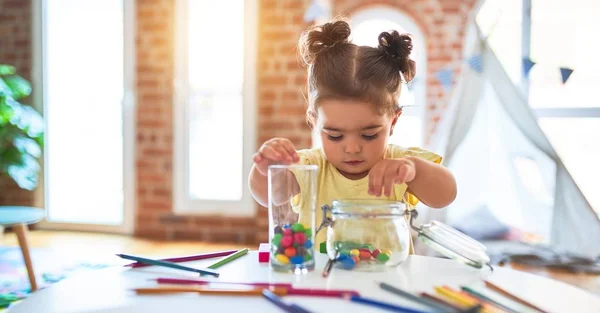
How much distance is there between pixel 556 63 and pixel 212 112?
2.06 m

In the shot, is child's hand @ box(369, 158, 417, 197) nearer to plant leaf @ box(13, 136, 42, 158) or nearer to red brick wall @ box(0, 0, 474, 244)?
red brick wall @ box(0, 0, 474, 244)

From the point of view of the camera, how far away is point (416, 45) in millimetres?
3881

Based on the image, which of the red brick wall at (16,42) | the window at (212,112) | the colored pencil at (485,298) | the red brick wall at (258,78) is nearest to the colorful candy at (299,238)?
the colored pencil at (485,298)

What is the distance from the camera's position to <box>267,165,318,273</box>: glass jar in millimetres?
692

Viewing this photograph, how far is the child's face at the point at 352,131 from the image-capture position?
886 mm

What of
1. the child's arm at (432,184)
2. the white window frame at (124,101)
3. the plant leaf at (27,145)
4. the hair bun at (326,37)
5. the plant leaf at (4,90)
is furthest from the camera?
the white window frame at (124,101)

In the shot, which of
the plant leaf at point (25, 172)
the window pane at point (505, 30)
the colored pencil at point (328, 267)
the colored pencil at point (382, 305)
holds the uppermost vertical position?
the window pane at point (505, 30)

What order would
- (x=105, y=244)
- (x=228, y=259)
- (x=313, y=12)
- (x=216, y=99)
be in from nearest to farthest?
(x=228, y=259) → (x=313, y=12) → (x=105, y=244) → (x=216, y=99)

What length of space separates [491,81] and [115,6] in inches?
102

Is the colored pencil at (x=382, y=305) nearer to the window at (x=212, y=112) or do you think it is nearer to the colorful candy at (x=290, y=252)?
the colorful candy at (x=290, y=252)

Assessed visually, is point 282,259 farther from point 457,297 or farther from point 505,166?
point 505,166

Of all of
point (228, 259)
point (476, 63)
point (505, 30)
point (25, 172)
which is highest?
point (505, 30)

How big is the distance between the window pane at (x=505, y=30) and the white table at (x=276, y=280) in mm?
2178

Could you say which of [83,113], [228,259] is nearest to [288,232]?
[228,259]
